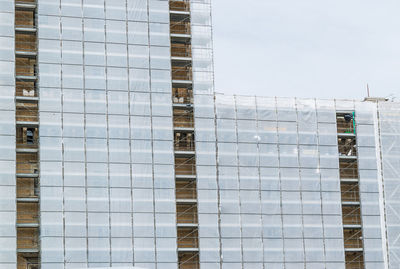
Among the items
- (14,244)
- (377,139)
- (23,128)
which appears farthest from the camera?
(377,139)

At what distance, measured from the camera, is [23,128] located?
307 feet

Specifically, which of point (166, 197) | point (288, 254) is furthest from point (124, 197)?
point (288, 254)

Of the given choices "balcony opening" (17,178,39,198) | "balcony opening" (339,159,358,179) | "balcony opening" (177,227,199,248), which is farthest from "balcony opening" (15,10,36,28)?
"balcony opening" (339,159,358,179)

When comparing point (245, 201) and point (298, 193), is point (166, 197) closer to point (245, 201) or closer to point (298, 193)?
point (245, 201)

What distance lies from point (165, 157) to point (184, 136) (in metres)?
5.21

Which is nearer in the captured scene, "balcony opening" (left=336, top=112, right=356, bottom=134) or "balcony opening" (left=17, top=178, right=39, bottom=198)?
"balcony opening" (left=17, top=178, right=39, bottom=198)

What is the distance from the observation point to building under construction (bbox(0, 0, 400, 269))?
90562 millimetres

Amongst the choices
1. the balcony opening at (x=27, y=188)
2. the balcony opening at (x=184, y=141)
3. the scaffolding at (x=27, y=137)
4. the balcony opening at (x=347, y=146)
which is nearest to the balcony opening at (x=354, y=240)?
the balcony opening at (x=347, y=146)

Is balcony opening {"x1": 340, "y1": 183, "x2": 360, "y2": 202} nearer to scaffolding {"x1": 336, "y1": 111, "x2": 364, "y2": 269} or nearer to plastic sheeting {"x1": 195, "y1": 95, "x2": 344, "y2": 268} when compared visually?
scaffolding {"x1": 336, "y1": 111, "x2": 364, "y2": 269}

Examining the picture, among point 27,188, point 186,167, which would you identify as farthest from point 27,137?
point 186,167

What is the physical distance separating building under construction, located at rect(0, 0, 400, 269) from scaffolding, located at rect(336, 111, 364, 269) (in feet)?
0.52

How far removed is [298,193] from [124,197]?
795 inches

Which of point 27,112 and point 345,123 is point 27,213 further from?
point 345,123

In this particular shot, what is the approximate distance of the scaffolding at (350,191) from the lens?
9994 centimetres
